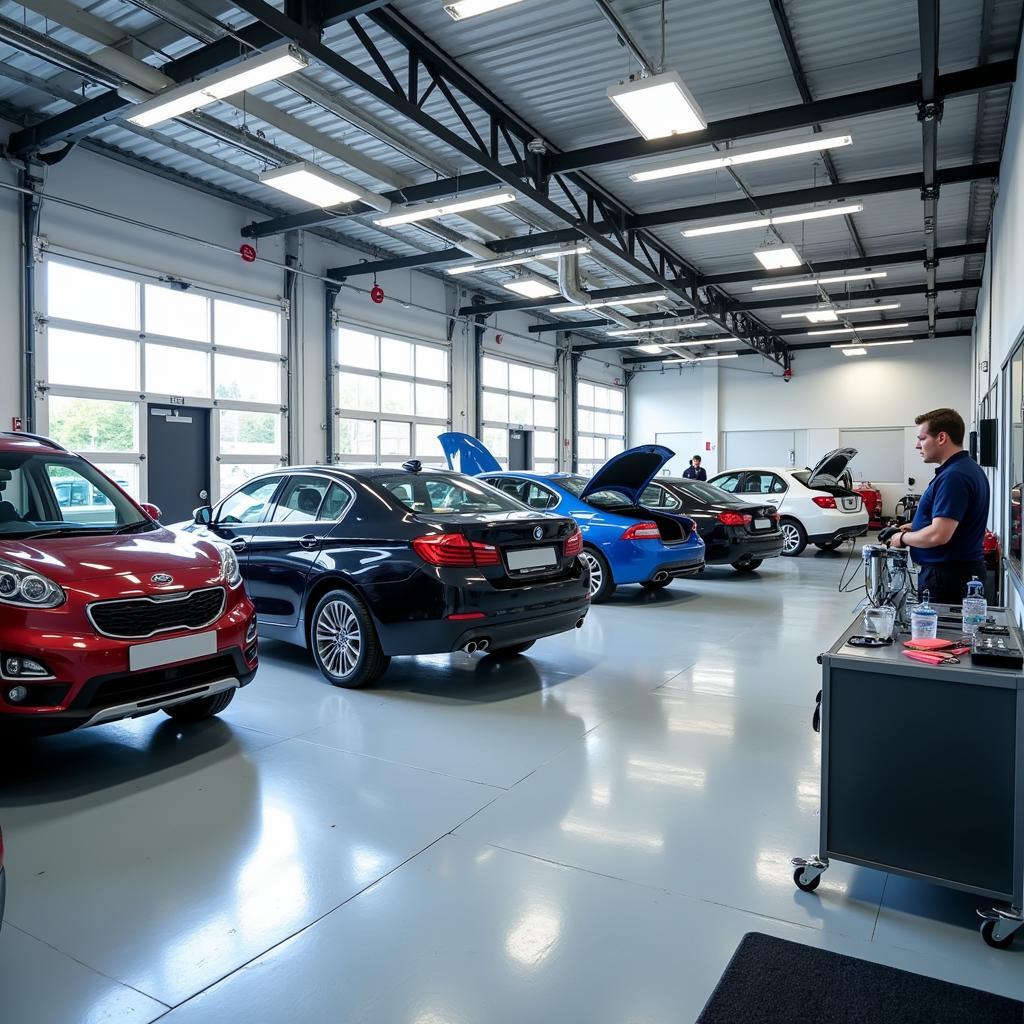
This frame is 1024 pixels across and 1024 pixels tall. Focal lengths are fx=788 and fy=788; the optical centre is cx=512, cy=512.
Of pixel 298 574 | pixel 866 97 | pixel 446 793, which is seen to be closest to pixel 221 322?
pixel 298 574

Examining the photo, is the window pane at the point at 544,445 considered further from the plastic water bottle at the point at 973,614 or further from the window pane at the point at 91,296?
the plastic water bottle at the point at 973,614

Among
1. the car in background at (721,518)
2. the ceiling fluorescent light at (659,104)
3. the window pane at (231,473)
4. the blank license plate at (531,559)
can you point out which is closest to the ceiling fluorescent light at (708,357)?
the car in background at (721,518)

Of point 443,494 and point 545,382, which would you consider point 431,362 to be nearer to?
point 545,382

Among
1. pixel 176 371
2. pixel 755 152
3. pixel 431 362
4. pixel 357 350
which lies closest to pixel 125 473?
pixel 176 371

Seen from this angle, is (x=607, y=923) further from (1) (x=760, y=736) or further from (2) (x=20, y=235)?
(2) (x=20, y=235)

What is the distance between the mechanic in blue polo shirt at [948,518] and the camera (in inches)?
143

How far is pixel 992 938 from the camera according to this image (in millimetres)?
2256

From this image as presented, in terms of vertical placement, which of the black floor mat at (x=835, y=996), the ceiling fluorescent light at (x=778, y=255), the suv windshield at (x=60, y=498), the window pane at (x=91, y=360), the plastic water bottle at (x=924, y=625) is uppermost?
the ceiling fluorescent light at (x=778, y=255)

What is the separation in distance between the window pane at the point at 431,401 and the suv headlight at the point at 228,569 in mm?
10777

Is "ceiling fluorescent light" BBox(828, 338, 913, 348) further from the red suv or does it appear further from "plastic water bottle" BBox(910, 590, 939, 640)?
the red suv

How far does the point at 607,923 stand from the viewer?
2.37 m

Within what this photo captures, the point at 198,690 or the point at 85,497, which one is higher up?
the point at 85,497

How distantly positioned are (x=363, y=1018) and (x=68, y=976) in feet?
2.71

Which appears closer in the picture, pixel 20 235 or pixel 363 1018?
pixel 363 1018
